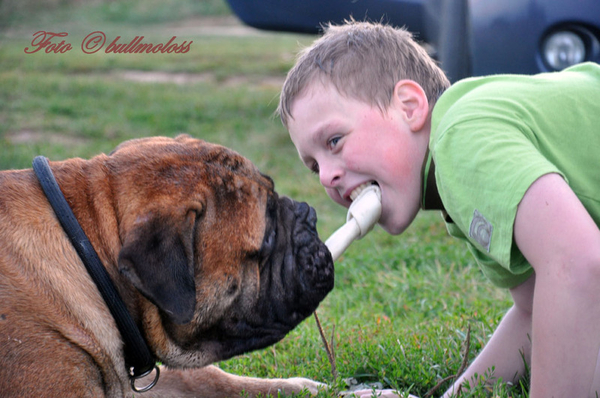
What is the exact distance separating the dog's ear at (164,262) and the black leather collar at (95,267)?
20 cm

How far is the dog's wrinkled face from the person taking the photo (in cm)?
235

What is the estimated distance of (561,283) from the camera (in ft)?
6.98

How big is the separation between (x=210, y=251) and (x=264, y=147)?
5.66 meters

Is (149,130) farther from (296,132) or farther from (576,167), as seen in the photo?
(576,167)

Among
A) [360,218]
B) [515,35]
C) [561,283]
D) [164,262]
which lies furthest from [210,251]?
[515,35]

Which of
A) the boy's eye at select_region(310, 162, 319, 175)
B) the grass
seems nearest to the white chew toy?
the boy's eye at select_region(310, 162, 319, 175)

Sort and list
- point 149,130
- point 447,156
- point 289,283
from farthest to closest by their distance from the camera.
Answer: point 149,130 → point 289,283 → point 447,156

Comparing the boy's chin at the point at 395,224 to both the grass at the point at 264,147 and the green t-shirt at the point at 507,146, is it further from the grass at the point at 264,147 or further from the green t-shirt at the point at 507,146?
the grass at the point at 264,147

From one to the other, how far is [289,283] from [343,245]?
1.29ft

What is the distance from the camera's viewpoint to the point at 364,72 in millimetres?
3039

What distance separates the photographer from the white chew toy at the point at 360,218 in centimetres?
289

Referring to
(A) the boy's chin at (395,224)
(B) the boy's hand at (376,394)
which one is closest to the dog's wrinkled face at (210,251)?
(A) the boy's chin at (395,224)

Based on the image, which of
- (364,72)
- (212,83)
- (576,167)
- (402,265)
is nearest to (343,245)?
(364,72)

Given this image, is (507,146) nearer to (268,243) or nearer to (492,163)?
(492,163)
